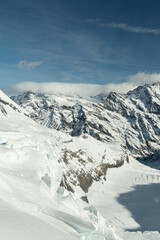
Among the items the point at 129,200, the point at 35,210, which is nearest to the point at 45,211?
the point at 35,210

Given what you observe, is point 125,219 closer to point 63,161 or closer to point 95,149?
point 63,161

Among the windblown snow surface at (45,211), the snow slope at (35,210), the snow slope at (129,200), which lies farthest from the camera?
the snow slope at (129,200)

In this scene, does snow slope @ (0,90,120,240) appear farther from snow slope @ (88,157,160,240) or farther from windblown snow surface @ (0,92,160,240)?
snow slope @ (88,157,160,240)

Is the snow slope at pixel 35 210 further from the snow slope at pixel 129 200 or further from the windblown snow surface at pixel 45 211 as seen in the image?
the snow slope at pixel 129 200

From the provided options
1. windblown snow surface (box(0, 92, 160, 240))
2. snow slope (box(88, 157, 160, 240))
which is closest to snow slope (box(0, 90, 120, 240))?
windblown snow surface (box(0, 92, 160, 240))

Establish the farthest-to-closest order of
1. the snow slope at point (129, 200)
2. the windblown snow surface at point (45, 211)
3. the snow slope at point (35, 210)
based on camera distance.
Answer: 1. the snow slope at point (129, 200)
2. the windblown snow surface at point (45, 211)
3. the snow slope at point (35, 210)

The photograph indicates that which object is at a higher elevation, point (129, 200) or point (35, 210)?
point (129, 200)

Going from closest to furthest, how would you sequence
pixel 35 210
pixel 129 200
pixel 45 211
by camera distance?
pixel 35 210, pixel 45 211, pixel 129 200

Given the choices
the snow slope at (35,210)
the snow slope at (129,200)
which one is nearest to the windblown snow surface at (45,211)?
the snow slope at (35,210)

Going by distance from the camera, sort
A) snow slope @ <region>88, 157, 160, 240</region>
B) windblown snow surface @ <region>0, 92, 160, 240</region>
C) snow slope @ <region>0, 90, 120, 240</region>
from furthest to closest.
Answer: snow slope @ <region>88, 157, 160, 240</region>, windblown snow surface @ <region>0, 92, 160, 240</region>, snow slope @ <region>0, 90, 120, 240</region>

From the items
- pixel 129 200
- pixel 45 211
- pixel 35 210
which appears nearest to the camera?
pixel 35 210

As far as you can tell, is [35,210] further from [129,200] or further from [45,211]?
[129,200]

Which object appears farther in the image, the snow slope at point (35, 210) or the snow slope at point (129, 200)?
the snow slope at point (129, 200)

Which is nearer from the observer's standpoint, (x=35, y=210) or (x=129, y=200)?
(x=35, y=210)
